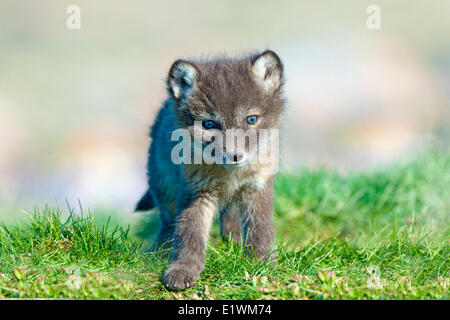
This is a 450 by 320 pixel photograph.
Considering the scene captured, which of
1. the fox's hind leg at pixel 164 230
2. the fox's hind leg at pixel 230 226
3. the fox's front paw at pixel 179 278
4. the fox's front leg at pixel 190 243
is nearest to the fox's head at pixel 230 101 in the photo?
the fox's front leg at pixel 190 243

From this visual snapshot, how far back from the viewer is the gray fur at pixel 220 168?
14.0 ft

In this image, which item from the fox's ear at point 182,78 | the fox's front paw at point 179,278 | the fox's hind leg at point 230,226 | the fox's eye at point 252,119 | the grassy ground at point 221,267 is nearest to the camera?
Answer: the grassy ground at point 221,267

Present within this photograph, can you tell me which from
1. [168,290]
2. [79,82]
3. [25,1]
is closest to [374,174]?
[168,290]

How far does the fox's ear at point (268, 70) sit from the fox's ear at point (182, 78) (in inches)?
20.2

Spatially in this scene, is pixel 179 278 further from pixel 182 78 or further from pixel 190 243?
pixel 182 78

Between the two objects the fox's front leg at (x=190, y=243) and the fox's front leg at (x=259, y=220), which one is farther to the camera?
the fox's front leg at (x=259, y=220)

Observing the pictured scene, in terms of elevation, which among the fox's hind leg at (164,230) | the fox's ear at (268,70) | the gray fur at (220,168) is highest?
the fox's ear at (268,70)

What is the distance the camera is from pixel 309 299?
358cm

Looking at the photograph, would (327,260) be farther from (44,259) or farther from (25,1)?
(25,1)

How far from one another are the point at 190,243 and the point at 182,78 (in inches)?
55.3

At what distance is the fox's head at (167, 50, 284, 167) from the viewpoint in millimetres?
4215

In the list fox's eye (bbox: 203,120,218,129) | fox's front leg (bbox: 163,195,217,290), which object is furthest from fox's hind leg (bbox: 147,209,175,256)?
fox's eye (bbox: 203,120,218,129)

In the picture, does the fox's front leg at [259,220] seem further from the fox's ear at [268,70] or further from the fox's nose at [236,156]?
the fox's ear at [268,70]

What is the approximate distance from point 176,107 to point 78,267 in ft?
5.17
